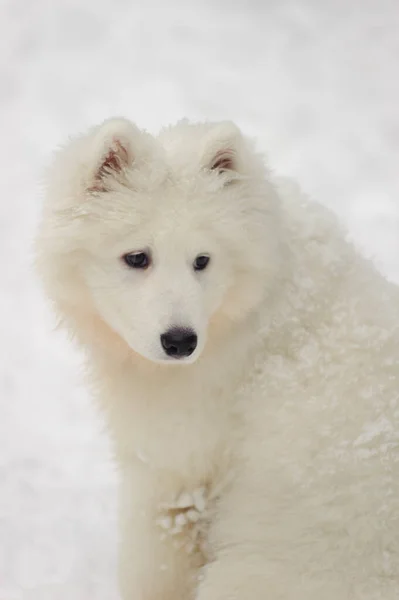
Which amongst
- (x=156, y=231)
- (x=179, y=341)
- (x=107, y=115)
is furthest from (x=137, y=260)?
(x=107, y=115)

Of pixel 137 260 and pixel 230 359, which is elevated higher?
pixel 137 260

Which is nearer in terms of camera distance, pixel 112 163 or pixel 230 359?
pixel 112 163

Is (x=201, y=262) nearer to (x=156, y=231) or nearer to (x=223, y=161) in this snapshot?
(x=156, y=231)

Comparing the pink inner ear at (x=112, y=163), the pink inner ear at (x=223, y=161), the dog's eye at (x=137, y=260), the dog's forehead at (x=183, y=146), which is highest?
the dog's forehead at (x=183, y=146)

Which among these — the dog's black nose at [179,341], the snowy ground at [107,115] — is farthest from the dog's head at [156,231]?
the snowy ground at [107,115]

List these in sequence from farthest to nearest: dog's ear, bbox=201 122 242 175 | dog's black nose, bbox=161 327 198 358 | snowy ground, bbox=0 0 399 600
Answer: snowy ground, bbox=0 0 399 600 < dog's ear, bbox=201 122 242 175 < dog's black nose, bbox=161 327 198 358

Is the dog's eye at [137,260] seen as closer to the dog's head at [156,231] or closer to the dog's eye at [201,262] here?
the dog's head at [156,231]

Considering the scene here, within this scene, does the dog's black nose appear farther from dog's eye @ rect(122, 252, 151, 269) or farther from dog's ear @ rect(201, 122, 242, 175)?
dog's ear @ rect(201, 122, 242, 175)

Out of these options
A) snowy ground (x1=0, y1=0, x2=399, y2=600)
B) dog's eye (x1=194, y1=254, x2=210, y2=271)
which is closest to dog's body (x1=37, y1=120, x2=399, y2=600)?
dog's eye (x1=194, y1=254, x2=210, y2=271)
